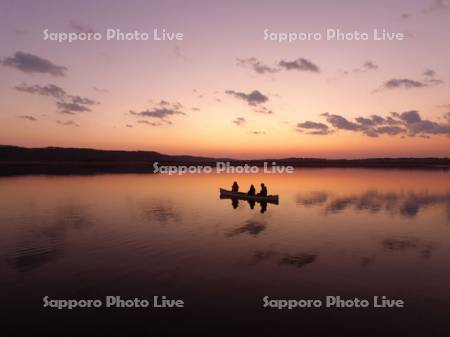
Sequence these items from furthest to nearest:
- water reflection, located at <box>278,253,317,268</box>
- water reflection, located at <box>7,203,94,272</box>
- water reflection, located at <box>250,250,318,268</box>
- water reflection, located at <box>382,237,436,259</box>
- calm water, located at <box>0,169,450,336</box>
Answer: water reflection, located at <box>382,237,436,259</box>
water reflection, located at <box>7,203,94,272</box>
water reflection, located at <box>250,250,318,268</box>
water reflection, located at <box>278,253,317,268</box>
calm water, located at <box>0,169,450,336</box>

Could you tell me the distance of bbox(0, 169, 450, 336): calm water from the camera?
12.6 metres

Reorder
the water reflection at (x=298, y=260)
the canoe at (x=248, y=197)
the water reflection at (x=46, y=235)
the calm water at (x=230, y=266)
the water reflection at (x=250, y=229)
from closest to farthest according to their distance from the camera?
the calm water at (x=230, y=266), the water reflection at (x=298, y=260), the water reflection at (x=46, y=235), the water reflection at (x=250, y=229), the canoe at (x=248, y=197)

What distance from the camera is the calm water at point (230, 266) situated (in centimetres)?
1262

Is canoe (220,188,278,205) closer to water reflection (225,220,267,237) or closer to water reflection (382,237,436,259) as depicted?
water reflection (225,220,267,237)

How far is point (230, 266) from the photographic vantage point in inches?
726

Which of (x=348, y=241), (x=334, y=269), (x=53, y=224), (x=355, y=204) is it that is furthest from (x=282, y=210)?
(x=53, y=224)

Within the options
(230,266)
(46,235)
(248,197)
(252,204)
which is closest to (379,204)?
(252,204)

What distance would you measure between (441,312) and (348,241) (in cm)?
1109

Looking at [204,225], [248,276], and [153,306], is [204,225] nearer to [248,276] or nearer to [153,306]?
[248,276]

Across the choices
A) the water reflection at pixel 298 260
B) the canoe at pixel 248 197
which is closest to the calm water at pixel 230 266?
the water reflection at pixel 298 260

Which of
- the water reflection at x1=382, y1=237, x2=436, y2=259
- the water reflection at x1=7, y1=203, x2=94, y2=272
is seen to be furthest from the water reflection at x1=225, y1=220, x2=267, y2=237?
the water reflection at x1=7, y1=203, x2=94, y2=272

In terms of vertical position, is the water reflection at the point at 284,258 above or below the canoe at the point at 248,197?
below

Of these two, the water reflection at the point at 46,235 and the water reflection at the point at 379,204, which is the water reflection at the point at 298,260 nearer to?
the water reflection at the point at 46,235

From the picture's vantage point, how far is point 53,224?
29.8 metres
